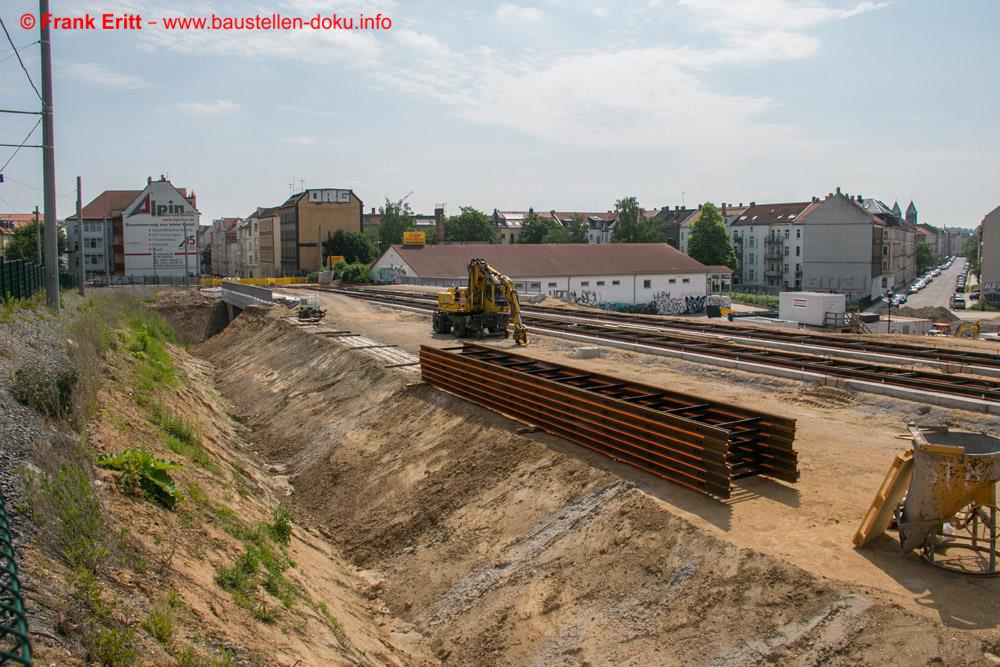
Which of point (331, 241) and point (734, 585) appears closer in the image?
point (734, 585)

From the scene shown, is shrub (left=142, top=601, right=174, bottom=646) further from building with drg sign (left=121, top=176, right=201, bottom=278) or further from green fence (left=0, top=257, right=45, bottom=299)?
building with drg sign (left=121, top=176, right=201, bottom=278)

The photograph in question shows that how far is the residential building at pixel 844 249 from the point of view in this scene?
285 ft

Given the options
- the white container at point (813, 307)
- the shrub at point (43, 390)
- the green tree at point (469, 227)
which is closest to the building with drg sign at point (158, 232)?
the green tree at point (469, 227)

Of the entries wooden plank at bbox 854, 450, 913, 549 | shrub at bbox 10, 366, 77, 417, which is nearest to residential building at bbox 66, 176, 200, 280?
shrub at bbox 10, 366, 77, 417

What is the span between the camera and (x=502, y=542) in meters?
13.0

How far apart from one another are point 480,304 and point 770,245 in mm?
87113

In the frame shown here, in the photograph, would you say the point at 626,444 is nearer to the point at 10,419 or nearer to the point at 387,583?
the point at 387,583

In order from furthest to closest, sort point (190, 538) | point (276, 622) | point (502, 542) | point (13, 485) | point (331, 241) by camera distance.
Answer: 1. point (331, 241)
2. point (502, 542)
3. point (190, 538)
4. point (276, 622)
5. point (13, 485)

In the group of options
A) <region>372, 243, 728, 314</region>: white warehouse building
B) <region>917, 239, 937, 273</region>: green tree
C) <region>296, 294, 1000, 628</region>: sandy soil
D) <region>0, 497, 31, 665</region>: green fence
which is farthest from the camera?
<region>917, 239, 937, 273</region>: green tree

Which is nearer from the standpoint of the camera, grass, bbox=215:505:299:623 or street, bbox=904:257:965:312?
grass, bbox=215:505:299:623

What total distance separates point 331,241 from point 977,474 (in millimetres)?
87880

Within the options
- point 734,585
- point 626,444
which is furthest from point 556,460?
point 734,585

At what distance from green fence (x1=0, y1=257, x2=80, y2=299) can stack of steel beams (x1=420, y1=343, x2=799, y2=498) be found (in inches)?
602

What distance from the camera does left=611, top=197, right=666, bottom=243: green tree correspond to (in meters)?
113
